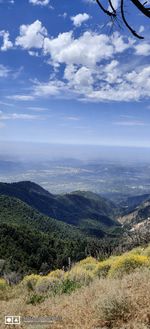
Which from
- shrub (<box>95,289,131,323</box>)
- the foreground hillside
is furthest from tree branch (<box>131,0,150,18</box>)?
shrub (<box>95,289,131,323</box>)

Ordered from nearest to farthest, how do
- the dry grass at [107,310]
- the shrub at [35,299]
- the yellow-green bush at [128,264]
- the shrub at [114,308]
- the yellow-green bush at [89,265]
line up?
the dry grass at [107,310] → the shrub at [114,308] → the shrub at [35,299] → the yellow-green bush at [128,264] → the yellow-green bush at [89,265]

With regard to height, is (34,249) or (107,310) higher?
(107,310)

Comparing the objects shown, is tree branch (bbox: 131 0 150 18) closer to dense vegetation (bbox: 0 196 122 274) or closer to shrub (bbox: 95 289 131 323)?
shrub (bbox: 95 289 131 323)

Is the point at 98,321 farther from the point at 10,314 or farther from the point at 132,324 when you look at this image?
the point at 10,314

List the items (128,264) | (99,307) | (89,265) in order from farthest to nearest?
(89,265)
(128,264)
(99,307)

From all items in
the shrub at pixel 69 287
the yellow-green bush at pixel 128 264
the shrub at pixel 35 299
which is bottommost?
the shrub at pixel 35 299

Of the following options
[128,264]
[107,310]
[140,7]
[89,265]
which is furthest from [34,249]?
[140,7]

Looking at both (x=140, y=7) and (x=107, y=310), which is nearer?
(x=140, y=7)

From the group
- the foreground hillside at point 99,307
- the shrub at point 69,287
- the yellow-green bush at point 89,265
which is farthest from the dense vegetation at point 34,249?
the foreground hillside at point 99,307

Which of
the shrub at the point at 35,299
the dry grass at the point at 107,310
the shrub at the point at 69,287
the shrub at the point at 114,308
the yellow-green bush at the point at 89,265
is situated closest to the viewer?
the dry grass at the point at 107,310

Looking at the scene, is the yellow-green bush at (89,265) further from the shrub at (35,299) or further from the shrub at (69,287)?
the shrub at (35,299)

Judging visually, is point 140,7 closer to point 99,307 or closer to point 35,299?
point 99,307
